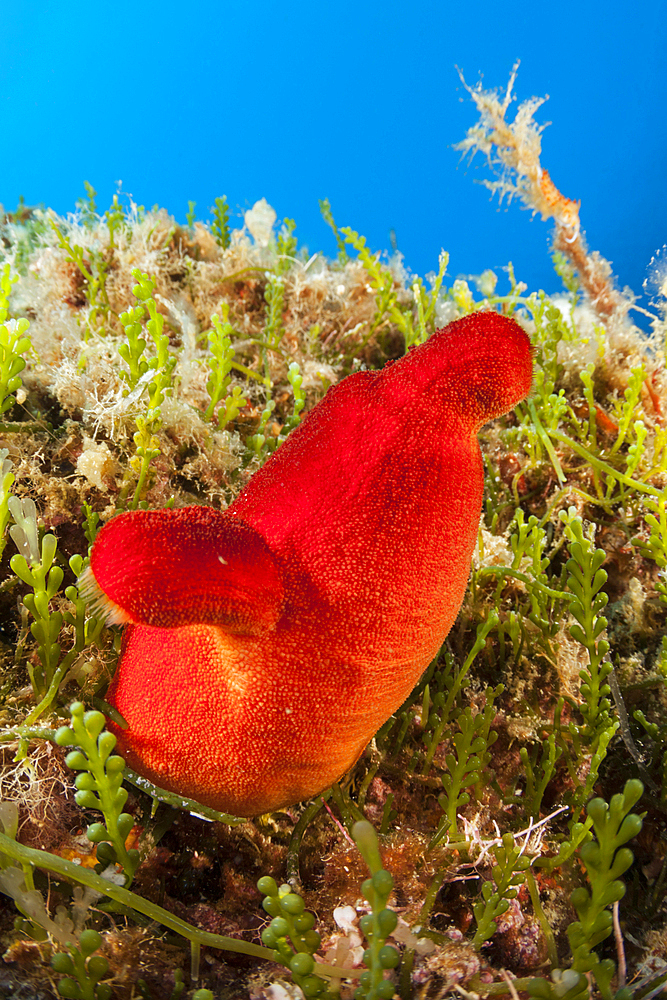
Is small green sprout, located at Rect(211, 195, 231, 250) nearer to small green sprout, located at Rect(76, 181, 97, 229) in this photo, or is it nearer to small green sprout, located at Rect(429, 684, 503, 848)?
small green sprout, located at Rect(76, 181, 97, 229)

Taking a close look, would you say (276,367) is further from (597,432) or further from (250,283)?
(597,432)

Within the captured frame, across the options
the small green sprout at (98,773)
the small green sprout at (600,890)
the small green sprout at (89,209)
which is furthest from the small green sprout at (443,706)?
the small green sprout at (89,209)

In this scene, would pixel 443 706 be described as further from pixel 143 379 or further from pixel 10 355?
pixel 10 355

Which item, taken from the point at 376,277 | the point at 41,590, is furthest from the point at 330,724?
the point at 376,277

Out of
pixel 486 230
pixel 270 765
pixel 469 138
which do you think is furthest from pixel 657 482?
pixel 486 230

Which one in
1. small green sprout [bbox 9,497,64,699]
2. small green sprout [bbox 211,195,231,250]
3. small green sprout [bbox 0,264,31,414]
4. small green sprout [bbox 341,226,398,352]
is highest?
small green sprout [bbox 211,195,231,250]

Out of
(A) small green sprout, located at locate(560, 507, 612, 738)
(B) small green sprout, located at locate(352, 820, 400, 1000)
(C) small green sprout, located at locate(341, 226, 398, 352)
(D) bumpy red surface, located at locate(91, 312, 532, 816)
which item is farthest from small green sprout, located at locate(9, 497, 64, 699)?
(C) small green sprout, located at locate(341, 226, 398, 352)
